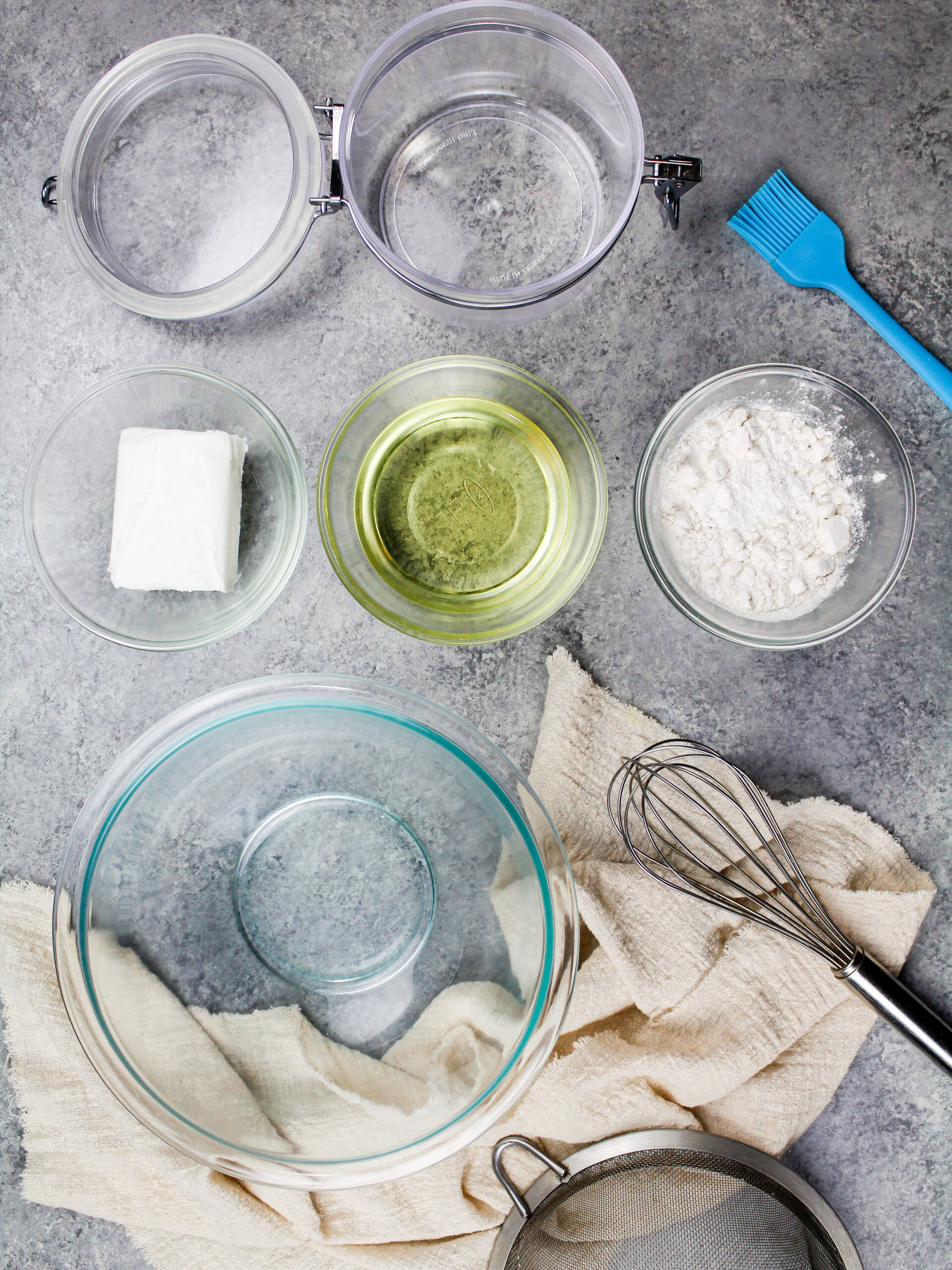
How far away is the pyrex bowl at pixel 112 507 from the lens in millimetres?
841

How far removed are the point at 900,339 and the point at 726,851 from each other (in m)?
0.58

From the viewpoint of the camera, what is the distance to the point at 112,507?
85 cm

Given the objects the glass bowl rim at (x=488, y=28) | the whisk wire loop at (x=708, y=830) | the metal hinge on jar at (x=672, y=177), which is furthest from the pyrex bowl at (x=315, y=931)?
the metal hinge on jar at (x=672, y=177)

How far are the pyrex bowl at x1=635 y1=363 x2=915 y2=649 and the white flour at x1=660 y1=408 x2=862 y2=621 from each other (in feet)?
0.06

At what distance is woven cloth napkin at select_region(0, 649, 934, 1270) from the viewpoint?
0.83 meters

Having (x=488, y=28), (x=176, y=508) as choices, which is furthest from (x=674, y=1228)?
(x=488, y=28)

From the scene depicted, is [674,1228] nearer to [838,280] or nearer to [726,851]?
[726,851]

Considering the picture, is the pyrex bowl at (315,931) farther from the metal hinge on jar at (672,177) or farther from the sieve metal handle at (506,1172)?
the metal hinge on jar at (672,177)

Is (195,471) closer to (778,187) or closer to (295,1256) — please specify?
(778,187)

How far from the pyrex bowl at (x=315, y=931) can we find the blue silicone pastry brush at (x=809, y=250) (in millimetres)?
604

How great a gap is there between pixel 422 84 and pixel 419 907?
0.88 metres

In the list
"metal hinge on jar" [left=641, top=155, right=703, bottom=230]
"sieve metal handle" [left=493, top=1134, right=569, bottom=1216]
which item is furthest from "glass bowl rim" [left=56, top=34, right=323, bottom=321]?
"sieve metal handle" [left=493, top=1134, right=569, bottom=1216]

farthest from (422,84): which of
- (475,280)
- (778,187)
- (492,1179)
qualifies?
(492,1179)

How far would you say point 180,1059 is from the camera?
2.68 feet
